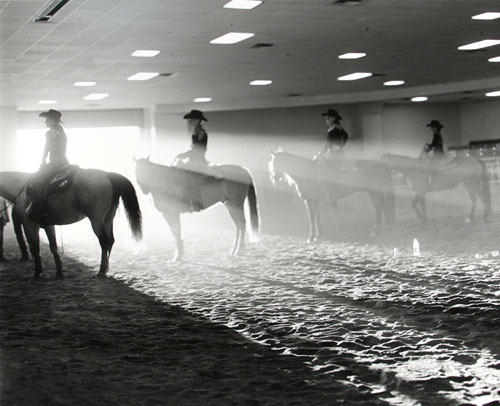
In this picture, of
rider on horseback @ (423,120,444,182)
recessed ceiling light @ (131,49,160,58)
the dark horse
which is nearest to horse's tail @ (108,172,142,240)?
the dark horse

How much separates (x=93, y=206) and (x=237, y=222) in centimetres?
335

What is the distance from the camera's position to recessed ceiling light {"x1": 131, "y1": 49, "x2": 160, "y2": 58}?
17062 mm

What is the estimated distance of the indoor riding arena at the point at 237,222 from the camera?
515 centimetres

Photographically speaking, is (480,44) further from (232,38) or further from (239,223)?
(239,223)

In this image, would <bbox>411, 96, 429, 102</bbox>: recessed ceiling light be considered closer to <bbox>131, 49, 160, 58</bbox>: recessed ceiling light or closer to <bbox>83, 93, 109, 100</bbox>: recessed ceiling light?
<bbox>83, 93, 109, 100</bbox>: recessed ceiling light

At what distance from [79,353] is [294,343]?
5.41ft

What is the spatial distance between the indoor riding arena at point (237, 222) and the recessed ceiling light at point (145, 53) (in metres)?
0.18

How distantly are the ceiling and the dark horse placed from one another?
11.4 ft

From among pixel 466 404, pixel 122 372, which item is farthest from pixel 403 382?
pixel 122 372

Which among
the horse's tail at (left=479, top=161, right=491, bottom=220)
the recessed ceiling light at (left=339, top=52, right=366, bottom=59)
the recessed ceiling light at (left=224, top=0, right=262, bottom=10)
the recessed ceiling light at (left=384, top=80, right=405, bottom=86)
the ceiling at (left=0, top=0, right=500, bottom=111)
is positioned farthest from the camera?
the recessed ceiling light at (left=384, top=80, right=405, bottom=86)

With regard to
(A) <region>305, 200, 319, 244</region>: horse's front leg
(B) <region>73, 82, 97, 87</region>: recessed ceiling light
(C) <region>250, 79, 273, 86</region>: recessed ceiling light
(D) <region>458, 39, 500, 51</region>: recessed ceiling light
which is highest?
(C) <region>250, 79, 273, 86</region>: recessed ceiling light

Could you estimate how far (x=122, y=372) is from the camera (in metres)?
5.19

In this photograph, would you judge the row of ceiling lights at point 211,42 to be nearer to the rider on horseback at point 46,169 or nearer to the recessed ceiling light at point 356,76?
the recessed ceiling light at point 356,76

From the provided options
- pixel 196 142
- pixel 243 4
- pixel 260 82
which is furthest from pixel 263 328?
pixel 260 82
